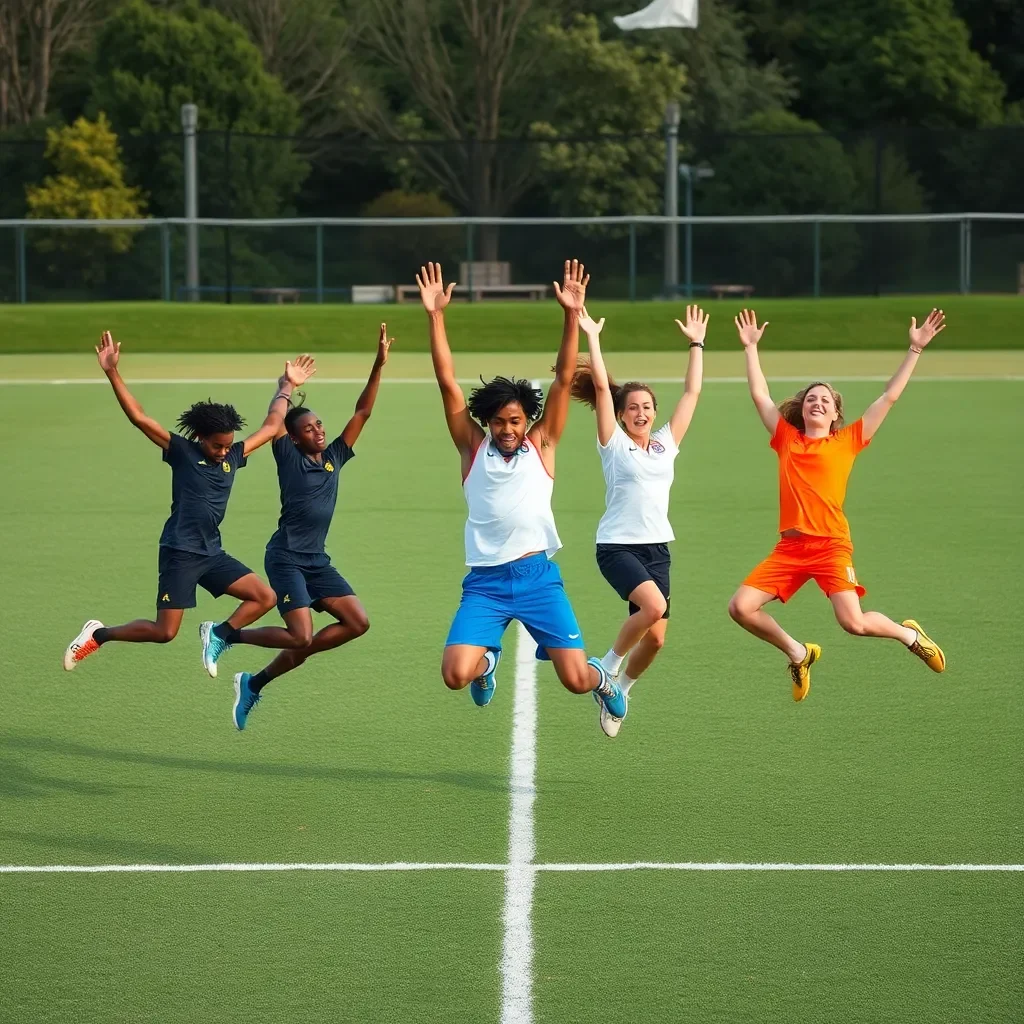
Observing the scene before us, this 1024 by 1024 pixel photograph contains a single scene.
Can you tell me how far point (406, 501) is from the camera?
53.1 feet

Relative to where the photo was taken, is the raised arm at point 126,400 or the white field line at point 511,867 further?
the raised arm at point 126,400

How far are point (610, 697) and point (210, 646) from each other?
220cm

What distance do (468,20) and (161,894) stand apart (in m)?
45.2

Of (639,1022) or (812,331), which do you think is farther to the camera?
(812,331)

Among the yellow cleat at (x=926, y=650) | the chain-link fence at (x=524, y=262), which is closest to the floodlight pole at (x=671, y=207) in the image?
the chain-link fence at (x=524, y=262)

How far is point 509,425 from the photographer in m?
8.09

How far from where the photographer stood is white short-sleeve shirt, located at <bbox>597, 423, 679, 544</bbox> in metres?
9.00

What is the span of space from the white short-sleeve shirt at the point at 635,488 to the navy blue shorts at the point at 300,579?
141cm

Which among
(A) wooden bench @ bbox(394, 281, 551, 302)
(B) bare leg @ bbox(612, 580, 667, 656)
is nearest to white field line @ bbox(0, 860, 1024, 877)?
(B) bare leg @ bbox(612, 580, 667, 656)

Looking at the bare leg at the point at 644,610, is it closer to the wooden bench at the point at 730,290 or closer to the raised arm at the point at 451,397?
the raised arm at the point at 451,397

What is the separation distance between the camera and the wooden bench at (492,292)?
36.8 metres

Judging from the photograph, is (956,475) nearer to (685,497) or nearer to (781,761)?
(685,497)

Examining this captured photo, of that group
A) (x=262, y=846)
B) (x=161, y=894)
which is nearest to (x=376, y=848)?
(x=262, y=846)

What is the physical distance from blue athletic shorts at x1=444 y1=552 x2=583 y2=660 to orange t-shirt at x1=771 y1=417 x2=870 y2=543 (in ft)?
5.52
